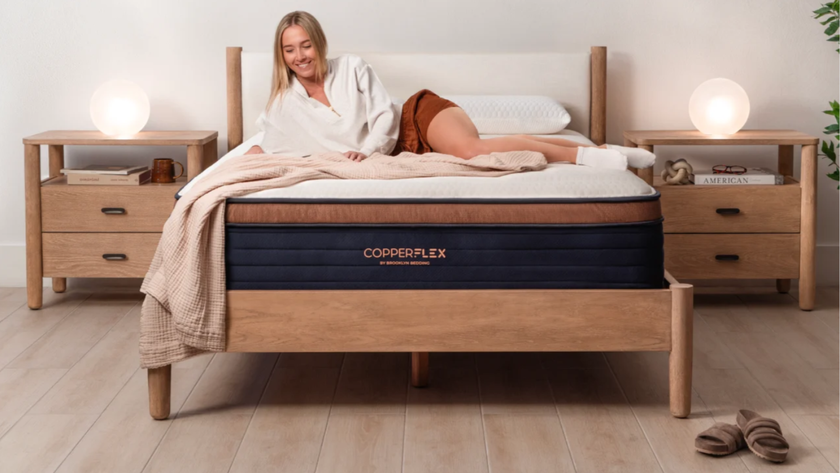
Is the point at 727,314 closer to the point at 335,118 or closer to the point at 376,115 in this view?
the point at 376,115

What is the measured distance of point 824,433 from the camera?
6.95 feet

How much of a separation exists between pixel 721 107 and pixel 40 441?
98.7 inches

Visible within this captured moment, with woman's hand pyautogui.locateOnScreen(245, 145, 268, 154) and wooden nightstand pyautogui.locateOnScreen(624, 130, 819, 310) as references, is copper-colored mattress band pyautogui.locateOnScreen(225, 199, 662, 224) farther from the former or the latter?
wooden nightstand pyautogui.locateOnScreen(624, 130, 819, 310)

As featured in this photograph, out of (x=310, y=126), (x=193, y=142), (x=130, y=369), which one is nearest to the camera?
(x=130, y=369)

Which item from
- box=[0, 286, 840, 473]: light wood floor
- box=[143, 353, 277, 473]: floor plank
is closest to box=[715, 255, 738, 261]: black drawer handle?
box=[0, 286, 840, 473]: light wood floor

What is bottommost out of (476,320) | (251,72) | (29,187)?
(476,320)

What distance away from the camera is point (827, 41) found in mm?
3516

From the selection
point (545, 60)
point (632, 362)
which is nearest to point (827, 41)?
point (545, 60)

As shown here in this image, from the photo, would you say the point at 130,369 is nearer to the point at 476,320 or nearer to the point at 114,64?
the point at 476,320

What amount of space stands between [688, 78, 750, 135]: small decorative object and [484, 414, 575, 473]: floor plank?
5.09 feet

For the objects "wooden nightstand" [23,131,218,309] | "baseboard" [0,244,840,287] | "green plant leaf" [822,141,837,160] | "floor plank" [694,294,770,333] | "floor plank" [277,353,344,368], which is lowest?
"floor plank" [277,353,344,368]

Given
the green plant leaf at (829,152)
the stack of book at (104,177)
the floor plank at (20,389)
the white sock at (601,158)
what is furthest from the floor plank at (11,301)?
the green plant leaf at (829,152)

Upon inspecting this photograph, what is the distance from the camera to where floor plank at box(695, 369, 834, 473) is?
76.9 inches

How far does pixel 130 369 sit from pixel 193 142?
95 centimetres
